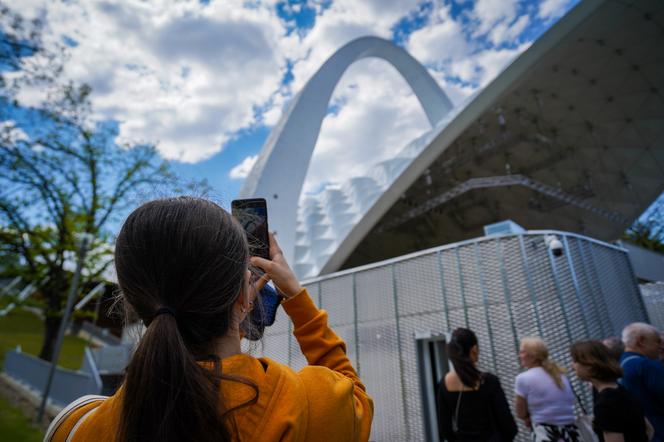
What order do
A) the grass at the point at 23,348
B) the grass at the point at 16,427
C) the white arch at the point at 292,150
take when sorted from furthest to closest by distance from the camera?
the white arch at the point at 292,150 → the grass at the point at 23,348 → the grass at the point at 16,427

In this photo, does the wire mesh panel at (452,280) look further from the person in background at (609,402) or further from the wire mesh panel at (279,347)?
the person in background at (609,402)

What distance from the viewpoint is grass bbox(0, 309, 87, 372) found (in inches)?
697

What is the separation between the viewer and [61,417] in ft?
2.84

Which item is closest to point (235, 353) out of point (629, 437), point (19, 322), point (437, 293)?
point (629, 437)

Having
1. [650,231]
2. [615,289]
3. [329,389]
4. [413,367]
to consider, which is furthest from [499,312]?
[650,231]

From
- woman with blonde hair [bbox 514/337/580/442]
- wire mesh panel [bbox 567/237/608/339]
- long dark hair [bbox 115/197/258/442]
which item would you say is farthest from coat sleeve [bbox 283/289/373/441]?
wire mesh panel [bbox 567/237/608/339]

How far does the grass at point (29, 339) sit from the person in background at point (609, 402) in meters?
18.3

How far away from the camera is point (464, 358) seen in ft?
10.3

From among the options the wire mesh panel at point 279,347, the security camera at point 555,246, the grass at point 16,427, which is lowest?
the grass at point 16,427

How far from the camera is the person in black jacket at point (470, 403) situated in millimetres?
2964

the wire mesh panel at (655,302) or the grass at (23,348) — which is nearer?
the grass at (23,348)

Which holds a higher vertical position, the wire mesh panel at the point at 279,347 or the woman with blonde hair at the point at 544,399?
the wire mesh panel at the point at 279,347

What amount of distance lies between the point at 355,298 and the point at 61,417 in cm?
796

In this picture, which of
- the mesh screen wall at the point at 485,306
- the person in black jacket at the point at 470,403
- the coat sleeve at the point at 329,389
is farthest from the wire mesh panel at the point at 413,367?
the coat sleeve at the point at 329,389
